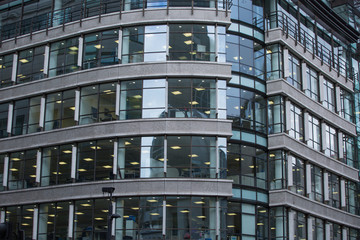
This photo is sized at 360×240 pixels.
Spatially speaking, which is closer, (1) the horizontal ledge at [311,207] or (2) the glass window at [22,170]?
(1) the horizontal ledge at [311,207]

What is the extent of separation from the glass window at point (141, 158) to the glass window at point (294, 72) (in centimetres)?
1292

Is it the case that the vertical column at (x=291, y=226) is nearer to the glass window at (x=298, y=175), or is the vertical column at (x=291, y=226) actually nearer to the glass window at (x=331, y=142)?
the glass window at (x=298, y=175)

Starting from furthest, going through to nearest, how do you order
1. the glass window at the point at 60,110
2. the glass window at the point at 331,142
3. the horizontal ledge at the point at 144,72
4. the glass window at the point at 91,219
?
the glass window at the point at 331,142, the glass window at the point at 60,110, the horizontal ledge at the point at 144,72, the glass window at the point at 91,219

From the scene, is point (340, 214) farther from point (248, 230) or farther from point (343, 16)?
point (343, 16)

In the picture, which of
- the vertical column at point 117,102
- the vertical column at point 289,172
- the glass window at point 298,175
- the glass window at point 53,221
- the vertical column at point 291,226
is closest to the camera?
the vertical column at point 117,102

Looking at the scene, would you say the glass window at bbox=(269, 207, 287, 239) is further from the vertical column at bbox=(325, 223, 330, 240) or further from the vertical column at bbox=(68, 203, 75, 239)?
the vertical column at bbox=(68, 203, 75, 239)

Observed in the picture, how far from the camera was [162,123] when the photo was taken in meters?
39.8

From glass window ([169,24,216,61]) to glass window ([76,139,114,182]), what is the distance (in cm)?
740

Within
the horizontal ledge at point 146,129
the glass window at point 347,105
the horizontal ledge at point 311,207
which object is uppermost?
the glass window at point 347,105

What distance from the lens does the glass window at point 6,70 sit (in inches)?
1884

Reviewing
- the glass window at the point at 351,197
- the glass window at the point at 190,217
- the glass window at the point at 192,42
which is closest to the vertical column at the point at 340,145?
the glass window at the point at 351,197

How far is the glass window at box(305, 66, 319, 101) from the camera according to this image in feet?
163

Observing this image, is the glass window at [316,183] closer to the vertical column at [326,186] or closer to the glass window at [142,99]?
the vertical column at [326,186]

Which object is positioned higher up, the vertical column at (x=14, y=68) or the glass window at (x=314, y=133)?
the vertical column at (x=14, y=68)
